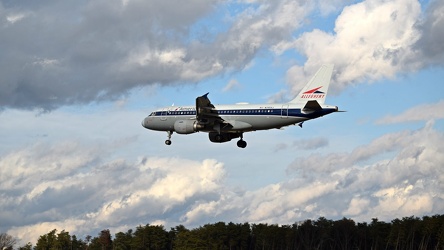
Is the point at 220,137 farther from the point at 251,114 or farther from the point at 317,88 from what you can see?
the point at 317,88

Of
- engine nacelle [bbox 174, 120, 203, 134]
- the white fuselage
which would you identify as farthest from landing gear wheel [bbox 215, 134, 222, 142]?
engine nacelle [bbox 174, 120, 203, 134]

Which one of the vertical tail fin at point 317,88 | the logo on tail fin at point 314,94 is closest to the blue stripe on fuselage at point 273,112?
the vertical tail fin at point 317,88

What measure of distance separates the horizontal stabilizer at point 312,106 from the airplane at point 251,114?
13 cm

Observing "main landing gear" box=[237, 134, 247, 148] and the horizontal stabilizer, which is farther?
"main landing gear" box=[237, 134, 247, 148]

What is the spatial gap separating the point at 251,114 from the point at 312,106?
384 inches

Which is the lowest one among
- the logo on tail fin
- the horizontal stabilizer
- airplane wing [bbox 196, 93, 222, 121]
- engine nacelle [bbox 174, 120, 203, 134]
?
the horizontal stabilizer

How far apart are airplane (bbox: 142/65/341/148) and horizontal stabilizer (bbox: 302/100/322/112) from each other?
13cm

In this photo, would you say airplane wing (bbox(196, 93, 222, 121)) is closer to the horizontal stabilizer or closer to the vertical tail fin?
the vertical tail fin

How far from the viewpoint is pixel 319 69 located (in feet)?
356

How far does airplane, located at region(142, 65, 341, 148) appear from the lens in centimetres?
10294

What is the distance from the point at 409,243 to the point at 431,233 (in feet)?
31.3

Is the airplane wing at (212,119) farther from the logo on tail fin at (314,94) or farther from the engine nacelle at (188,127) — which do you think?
the logo on tail fin at (314,94)

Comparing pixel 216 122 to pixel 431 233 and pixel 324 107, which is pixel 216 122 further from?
pixel 431 233

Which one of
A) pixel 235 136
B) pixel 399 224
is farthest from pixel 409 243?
pixel 235 136
